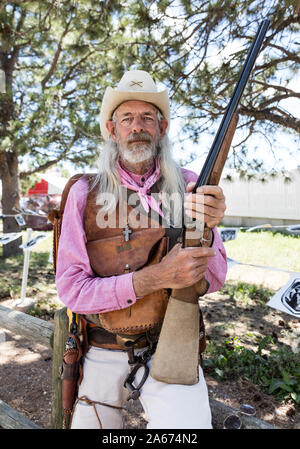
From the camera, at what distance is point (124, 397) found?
172 cm

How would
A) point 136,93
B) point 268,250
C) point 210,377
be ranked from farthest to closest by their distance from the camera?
point 268,250, point 210,377, point 136,93

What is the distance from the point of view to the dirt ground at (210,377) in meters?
2.91

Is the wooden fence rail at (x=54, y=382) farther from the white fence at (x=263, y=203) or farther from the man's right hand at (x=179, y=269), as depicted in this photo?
the white fence at (x=263, y=203)

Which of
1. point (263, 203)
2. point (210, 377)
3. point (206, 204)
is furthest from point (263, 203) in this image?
point (206, 204)

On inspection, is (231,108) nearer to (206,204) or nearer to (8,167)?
(206,204)

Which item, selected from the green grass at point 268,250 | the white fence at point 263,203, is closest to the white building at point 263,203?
the white fence at point 263,203

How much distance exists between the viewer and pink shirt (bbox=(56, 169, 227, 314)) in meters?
1.58

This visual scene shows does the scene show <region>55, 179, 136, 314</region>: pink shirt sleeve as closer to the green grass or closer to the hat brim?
the hat brim

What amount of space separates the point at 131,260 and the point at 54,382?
1.05 meters

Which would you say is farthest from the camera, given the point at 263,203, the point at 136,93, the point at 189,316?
the point at 263,203

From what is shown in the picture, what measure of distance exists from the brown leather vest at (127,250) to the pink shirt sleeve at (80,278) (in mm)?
40

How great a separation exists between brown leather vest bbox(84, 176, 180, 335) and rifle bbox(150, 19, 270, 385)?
0.18 m

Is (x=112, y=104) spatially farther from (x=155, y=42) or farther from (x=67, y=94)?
(x=67, y=94)

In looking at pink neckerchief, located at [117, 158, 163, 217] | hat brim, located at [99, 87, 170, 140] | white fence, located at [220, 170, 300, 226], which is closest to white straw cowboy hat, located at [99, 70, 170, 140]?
hat brim, located at [99, 87, 170, 140]
